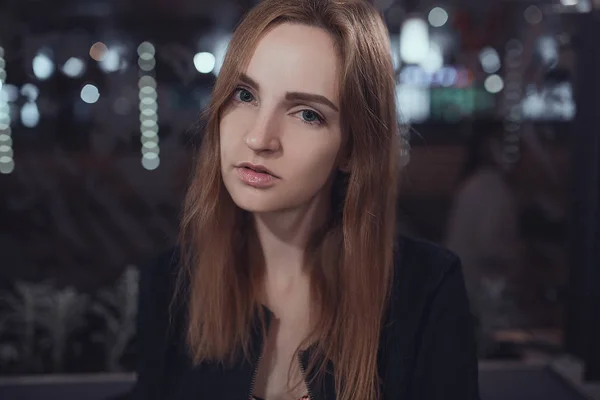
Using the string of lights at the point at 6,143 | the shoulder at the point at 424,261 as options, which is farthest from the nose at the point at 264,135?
the string of lights at the point at 6,143

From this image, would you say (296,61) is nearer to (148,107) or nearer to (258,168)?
(258,168)

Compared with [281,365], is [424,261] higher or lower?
higher

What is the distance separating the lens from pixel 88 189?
265 cm

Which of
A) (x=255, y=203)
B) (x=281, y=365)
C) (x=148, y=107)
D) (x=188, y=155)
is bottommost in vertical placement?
(x=281, y=365)

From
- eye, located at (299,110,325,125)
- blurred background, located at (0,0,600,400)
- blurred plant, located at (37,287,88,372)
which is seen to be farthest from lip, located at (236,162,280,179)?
blurred plant, located at (37,287,88,372)

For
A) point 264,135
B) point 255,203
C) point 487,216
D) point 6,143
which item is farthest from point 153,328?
point 487,216

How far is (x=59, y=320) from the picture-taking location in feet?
7.69

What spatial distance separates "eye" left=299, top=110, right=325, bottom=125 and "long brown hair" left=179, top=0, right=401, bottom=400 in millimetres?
39

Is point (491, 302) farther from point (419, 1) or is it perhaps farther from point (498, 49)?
point (419, 1)

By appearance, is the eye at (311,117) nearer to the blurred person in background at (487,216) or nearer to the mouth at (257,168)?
the mouth at (257,168)

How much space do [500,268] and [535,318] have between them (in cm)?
31

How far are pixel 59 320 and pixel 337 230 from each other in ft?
5.32

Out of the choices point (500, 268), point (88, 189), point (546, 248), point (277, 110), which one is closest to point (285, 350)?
point (277, 110)

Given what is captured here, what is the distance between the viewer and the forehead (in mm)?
962
